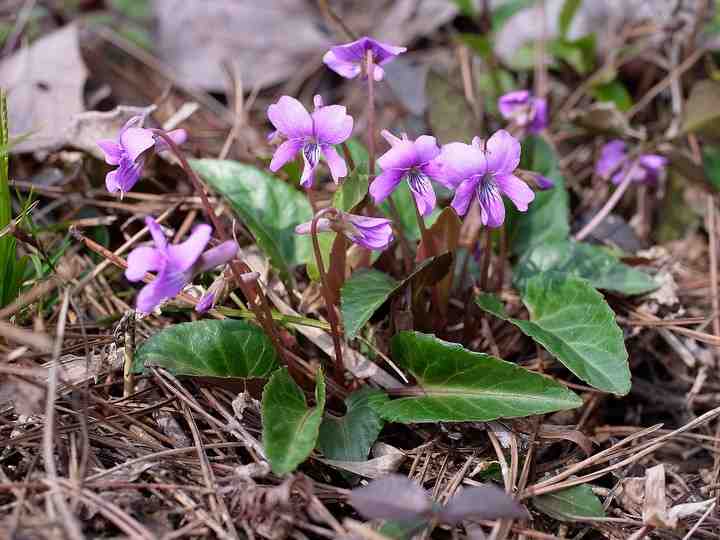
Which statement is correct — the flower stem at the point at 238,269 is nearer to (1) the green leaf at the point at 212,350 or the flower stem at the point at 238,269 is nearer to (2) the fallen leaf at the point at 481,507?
(1) the green leaf at the point at 212,350

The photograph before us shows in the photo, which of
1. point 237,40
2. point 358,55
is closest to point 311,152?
point 358,55

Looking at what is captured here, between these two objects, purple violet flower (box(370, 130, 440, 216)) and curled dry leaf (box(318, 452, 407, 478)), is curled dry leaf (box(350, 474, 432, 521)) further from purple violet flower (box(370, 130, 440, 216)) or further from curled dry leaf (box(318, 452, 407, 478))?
purple violet flower (box(370, 130, 440, 216))

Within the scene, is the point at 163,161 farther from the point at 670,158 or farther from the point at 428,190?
the point at 670,158

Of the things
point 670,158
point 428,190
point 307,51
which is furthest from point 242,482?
point 307,51

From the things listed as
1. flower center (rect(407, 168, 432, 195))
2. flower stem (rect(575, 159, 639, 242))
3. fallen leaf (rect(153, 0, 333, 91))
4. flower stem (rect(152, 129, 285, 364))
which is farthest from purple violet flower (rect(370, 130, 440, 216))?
fallen leaf (rect(153, 0, 333, 91))

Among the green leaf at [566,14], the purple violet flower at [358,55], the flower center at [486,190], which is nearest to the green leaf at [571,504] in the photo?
the flower center at [486,190]

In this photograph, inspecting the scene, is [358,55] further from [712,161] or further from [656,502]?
[712,161]

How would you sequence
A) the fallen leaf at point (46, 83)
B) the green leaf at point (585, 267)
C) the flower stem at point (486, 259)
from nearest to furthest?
the flower stem at point (486, 259) < the green leaf at point (585, 267) < the fallen leaf at point (46, 83)
